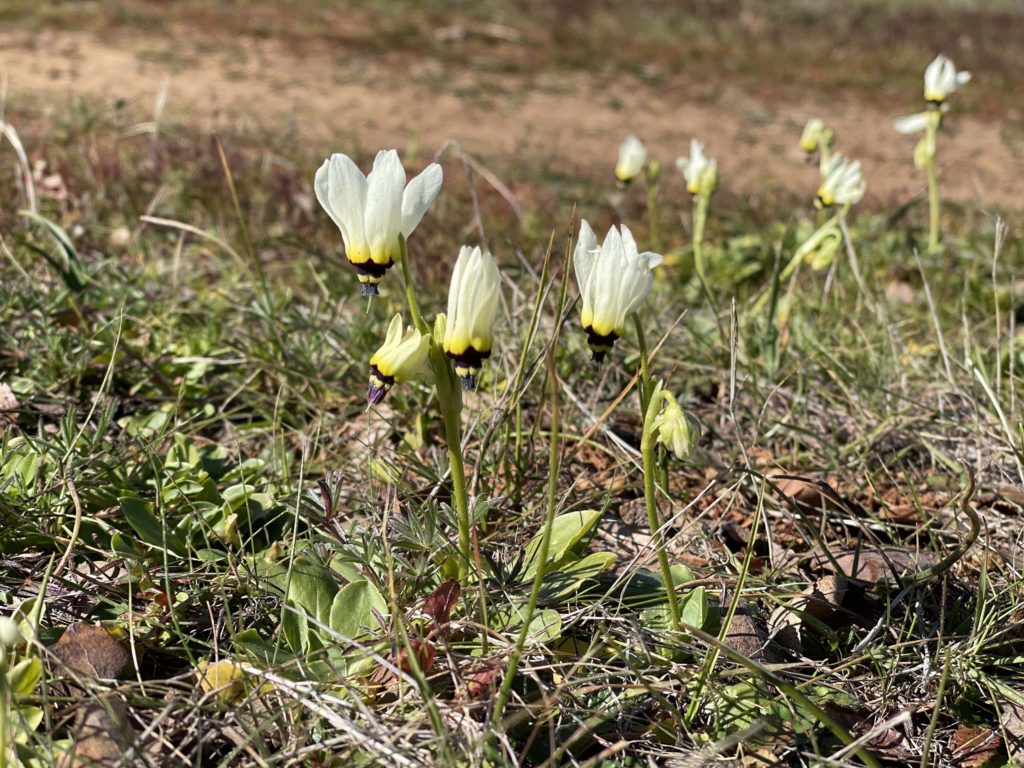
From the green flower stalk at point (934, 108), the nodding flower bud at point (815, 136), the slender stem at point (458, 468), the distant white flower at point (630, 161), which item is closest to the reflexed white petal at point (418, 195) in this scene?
the slender stem at point (458, 468)

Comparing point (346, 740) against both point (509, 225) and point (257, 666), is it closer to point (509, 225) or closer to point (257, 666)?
point (257, 666)

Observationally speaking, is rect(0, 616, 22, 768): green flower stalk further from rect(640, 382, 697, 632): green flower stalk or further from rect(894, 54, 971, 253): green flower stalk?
rect(894, 54, 971, 253): green flower stalk

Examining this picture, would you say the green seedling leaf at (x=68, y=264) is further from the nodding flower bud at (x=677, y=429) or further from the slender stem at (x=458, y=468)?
the nodding flower bud at (x=677, y=429)

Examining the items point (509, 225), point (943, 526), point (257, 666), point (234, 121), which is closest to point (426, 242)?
point (509, 225)

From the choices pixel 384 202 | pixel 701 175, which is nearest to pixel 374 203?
pixel 384 202

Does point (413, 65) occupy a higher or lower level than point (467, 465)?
higher

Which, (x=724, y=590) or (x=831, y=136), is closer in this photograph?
(x=724, y=590)
